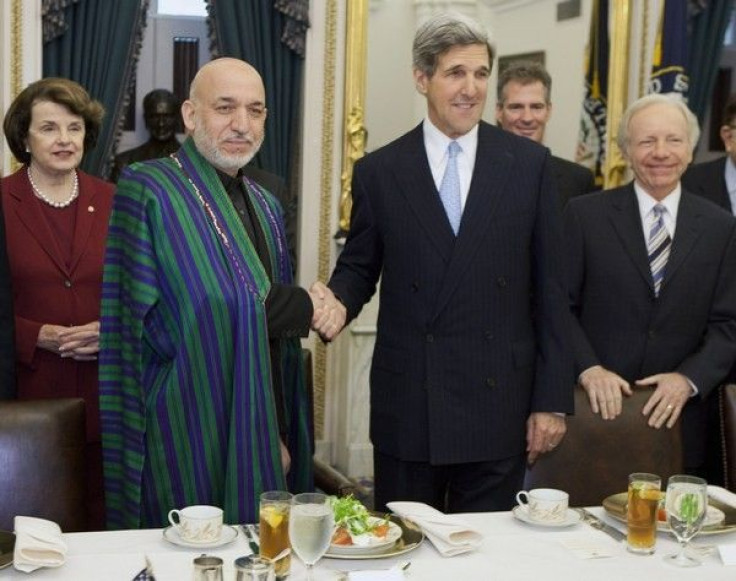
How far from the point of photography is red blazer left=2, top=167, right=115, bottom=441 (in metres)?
3.03

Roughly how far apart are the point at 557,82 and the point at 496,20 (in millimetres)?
432

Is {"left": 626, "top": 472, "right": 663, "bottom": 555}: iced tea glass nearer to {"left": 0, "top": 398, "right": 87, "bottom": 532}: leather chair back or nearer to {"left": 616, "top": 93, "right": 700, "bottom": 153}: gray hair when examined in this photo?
{"left": 0, "top": 398, "right": 87, "bottom": 532}: leather chair back

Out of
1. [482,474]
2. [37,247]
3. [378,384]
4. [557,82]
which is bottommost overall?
[482,474]

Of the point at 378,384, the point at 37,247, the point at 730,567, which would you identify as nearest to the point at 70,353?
the point at 37,247

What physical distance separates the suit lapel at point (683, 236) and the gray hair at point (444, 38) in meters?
0.73

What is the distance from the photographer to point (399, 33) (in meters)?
4.96

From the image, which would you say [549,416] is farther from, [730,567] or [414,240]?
[730,567]

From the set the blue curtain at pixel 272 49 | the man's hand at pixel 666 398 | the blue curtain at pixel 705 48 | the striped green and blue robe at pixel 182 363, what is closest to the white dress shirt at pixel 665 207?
the man's hand at pixel 666 398

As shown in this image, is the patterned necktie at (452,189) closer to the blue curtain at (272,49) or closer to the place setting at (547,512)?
the place setting at (547,512)

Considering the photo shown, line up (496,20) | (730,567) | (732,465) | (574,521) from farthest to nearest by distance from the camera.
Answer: (496,20)
(732,465)
(574,521)
(730,567)

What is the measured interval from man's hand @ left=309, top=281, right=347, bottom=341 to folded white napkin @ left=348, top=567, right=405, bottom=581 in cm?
97

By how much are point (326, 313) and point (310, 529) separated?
1.06 meters

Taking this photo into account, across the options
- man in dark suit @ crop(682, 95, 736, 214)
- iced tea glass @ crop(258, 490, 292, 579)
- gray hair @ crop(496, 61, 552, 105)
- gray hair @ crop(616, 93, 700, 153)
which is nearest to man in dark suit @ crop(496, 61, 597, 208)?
gray hair @ crop(496, 61, 552, 105)

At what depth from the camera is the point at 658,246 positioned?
295 cm
